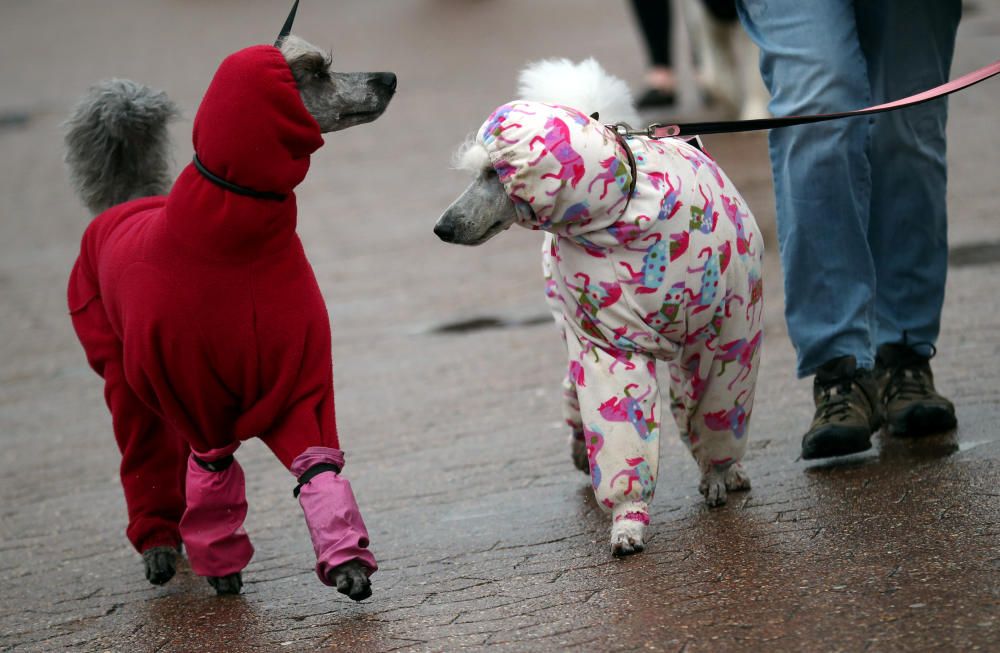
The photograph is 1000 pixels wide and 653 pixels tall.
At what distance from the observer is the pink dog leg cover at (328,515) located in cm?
363

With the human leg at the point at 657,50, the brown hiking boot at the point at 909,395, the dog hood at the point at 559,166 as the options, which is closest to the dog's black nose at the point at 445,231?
the dog hood at the point at 559,166

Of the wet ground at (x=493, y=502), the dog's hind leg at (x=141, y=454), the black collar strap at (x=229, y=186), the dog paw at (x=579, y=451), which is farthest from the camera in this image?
the dog paw at (x=579, y=451)

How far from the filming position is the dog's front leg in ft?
12.6

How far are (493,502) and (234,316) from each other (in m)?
1.31

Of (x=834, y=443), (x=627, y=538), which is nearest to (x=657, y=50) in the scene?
(x=834, y=443)

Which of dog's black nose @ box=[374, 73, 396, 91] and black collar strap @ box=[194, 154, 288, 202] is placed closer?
black collar strap @ box=[194, 154, 288, 202]

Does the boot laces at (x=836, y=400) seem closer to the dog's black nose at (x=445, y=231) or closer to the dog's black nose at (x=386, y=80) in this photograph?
the dog's black nose at (x=445, y=231)

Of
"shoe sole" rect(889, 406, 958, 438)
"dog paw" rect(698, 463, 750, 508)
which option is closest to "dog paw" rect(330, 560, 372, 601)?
"dog paw" rect(698, 463, 750, 508)

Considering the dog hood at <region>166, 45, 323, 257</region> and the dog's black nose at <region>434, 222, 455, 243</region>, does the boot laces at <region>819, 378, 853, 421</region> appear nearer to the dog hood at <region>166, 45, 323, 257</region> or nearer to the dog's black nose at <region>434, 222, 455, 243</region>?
the dog's black nose at <region>434, 222, 455, 243</region>

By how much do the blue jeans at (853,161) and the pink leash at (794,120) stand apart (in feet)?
0.52

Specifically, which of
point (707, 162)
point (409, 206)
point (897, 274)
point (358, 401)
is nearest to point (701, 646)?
point (707, 162)

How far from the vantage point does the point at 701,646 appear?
3166mm

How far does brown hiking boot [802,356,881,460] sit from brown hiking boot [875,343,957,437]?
8 cm

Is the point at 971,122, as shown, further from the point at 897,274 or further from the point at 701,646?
the point at 701,646
